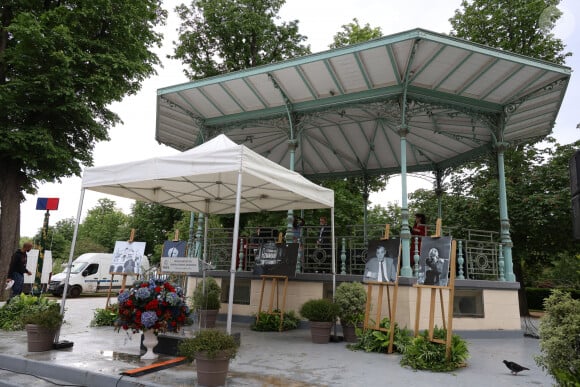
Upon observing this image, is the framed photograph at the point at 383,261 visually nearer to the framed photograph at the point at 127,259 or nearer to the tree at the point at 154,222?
the framed photograph at the point at 127,259

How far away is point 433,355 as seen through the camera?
18.5 ft

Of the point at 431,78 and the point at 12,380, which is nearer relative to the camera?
the point at 12,380

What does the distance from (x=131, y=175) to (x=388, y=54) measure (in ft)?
18.1

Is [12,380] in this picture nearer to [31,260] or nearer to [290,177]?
[290,177]

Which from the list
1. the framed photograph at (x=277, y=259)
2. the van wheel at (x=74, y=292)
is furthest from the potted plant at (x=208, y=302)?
the van wheel at (x=74, y=292)

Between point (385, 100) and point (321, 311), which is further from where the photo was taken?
point (385, 100)

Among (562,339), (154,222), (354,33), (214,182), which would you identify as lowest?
(562,339)

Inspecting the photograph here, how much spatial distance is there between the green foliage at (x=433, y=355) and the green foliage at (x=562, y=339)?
6.33ft

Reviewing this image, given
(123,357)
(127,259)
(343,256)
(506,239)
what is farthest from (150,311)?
(506,239)

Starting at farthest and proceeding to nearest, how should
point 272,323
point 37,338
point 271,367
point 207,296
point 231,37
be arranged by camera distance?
point 231,37
point 272,323
point 207,296
point 37,338
point 271,367

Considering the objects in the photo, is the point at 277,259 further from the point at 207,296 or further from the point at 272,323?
the point at 207,296

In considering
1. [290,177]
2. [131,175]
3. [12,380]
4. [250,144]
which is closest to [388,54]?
[290,177]

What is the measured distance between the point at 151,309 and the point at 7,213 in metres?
10.2

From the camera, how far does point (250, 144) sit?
13.7m
